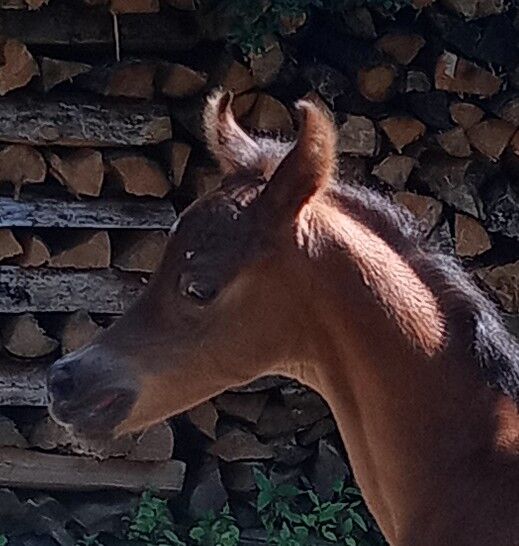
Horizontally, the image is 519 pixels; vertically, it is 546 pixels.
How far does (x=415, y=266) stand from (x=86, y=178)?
161cm

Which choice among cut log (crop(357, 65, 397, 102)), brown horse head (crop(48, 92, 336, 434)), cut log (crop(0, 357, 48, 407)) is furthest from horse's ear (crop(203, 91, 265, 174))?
cut log (crop(0, 357, 48, 407))

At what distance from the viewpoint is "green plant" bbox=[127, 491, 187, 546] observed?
3787 millimetres

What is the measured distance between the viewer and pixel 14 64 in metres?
3.46

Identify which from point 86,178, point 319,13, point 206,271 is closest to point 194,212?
point 206,271

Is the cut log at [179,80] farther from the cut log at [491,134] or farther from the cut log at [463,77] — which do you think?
the cut log at [491,134]

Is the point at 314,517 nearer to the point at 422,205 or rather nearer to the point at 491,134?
the point at 422,205

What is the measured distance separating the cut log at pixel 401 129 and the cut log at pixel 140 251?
65 centimetres

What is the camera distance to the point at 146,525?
149 inches

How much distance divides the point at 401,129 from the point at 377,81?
0.14 meters

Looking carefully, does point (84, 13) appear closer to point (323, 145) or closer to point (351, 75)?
point (351, 75)

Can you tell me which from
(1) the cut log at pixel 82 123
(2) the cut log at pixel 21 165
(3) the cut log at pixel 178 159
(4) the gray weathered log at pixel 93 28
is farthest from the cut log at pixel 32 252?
(4) the gray weathered log at pixel 93 28

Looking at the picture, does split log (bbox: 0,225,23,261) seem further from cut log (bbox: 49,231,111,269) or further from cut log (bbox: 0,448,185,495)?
cut log (bbox: 0,448,185,495)

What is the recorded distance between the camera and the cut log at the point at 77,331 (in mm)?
3678

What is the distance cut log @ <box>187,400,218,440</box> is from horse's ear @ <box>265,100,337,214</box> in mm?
1806
